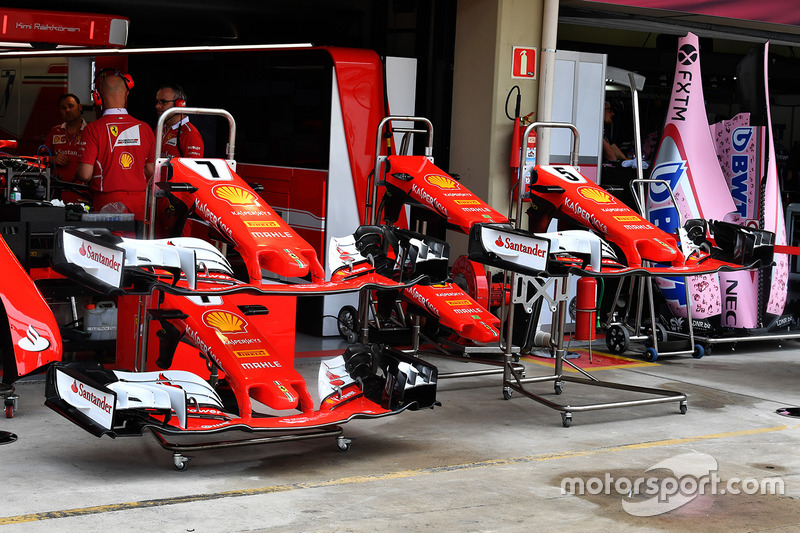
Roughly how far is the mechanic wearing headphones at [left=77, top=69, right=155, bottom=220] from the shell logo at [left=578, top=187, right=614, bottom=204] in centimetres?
300

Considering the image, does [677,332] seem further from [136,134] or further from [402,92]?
[136,134]

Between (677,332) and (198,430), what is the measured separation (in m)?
5.17

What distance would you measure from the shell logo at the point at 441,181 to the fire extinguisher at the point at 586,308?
1834 millimetres

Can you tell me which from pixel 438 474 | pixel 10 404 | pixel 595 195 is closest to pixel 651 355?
pixel 595 195

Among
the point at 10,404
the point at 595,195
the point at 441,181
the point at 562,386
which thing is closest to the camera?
the point at 10,404

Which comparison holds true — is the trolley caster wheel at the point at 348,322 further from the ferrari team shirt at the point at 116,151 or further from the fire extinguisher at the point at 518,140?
the ferrari team shirt at the point at 116,151

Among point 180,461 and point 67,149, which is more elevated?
point 67,149

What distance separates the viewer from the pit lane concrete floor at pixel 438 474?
4434 millimetres

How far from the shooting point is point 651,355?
8406 millimetres

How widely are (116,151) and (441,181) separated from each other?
7.51 ft

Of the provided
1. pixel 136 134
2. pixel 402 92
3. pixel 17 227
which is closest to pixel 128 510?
pixel 17 227

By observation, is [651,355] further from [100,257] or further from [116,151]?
[100,257]

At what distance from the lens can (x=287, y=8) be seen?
30.7 feet

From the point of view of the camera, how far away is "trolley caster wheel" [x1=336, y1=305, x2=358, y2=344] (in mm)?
8289
